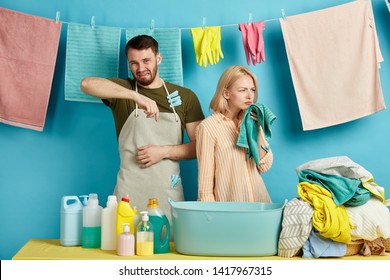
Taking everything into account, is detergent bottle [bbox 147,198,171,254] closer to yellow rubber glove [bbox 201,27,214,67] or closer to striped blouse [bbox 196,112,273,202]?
striped blouse [bbox 196,112,273,202]

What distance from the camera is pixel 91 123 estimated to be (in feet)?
9.41

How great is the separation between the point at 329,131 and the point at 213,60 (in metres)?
0.68

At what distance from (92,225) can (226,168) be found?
660 millimetres

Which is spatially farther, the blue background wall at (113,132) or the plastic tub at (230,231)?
the blue background wall at (113,132)

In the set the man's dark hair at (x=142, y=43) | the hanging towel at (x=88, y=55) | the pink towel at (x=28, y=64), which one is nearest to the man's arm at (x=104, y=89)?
the man's dark hair at (x=142, y=43)

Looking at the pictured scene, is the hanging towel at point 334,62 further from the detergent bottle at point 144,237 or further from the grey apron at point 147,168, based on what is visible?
the detergent bottle at point 144,237

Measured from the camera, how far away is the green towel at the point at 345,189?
5.62ft

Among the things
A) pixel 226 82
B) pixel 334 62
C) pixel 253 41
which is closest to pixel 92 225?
pixel 226 82

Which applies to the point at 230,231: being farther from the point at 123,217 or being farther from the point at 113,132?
the point at 113,132

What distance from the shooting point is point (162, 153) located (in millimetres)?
2508

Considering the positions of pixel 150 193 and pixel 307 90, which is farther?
pixel 307 90

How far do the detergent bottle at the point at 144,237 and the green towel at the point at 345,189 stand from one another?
1.76 ft
